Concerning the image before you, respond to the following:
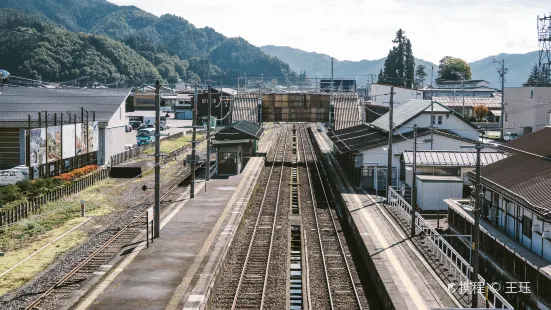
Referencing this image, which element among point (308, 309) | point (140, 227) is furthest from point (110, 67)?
point (308, 309)

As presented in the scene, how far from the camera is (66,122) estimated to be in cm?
3966

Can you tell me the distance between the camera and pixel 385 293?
651 inches

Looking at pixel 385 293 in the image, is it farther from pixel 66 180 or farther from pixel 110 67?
pixel 110 67

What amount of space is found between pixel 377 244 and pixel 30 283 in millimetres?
11643

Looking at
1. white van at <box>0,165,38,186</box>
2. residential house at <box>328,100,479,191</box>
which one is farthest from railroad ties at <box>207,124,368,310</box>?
white van at <box>0,165,38,186</box>

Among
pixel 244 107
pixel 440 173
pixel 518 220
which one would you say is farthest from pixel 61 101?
pixel 518 220

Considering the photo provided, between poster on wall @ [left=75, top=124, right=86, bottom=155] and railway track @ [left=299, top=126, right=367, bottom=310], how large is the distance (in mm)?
15438

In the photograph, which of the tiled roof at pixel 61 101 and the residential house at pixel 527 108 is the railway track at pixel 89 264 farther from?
the residential house at pixel 527 108

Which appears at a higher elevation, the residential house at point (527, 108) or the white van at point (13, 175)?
the residential house at point (527, 108)

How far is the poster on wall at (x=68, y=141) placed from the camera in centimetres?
3722

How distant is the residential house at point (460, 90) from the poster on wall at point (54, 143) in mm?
37197

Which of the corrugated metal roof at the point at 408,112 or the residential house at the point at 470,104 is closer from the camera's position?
the corrugated metal roof at the point at 408,112

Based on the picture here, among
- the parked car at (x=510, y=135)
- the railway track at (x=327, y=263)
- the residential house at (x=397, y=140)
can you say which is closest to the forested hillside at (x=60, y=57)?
the parked car at (x=510, y=135)

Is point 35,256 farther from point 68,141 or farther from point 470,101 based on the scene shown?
point 470,101
